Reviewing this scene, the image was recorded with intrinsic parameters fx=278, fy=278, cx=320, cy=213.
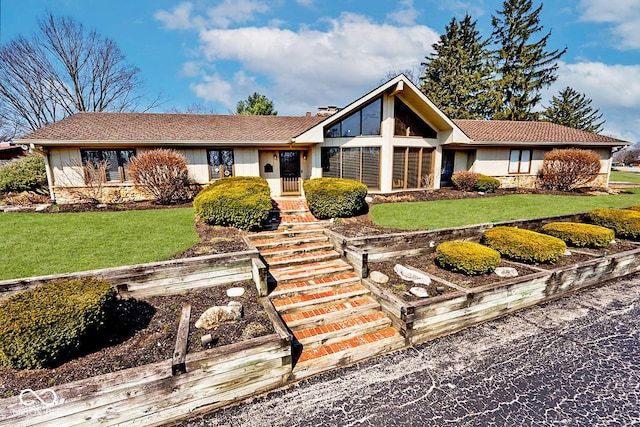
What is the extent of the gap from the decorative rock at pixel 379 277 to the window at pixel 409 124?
Answer: 32.0 ft

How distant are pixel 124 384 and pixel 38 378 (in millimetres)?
1124

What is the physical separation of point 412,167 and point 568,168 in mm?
9095

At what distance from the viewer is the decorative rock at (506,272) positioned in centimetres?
591

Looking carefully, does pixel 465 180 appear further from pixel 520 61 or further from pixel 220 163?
pixel 520 61

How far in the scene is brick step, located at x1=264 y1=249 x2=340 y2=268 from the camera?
6.22m

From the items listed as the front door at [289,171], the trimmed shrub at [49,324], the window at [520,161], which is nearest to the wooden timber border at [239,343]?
the trimmed shrub at [49,324]

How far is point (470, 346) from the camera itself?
14.7 feet

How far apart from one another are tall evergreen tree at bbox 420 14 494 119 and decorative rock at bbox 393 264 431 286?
2970 centimetres

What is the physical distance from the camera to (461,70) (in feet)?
101

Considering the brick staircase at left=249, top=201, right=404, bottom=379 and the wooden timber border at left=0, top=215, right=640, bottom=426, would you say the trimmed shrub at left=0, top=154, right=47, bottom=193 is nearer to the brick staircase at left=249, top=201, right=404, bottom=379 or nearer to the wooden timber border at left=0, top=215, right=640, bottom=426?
the wooden timber border at left=0, top=215, right=640, bottom=426

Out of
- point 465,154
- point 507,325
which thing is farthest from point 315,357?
point 465,154

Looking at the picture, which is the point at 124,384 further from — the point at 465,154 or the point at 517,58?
the point at 517,58

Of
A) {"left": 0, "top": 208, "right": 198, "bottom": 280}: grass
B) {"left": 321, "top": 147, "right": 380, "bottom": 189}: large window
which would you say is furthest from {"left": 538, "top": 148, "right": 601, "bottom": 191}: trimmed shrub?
{"left": 0, "top": 208, "right": 198, "bottom": 280}: grass

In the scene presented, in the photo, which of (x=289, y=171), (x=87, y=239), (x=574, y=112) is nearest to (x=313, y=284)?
(x=87, y=239)
